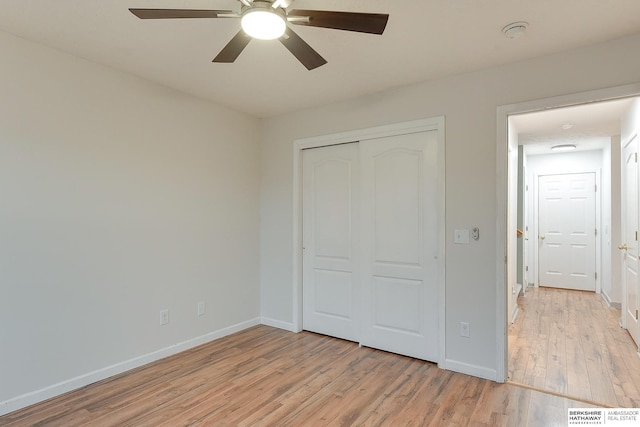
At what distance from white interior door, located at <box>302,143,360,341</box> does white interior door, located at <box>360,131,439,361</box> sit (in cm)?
16

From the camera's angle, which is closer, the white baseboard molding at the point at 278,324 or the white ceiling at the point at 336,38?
the white ceiling at the point at 336,38

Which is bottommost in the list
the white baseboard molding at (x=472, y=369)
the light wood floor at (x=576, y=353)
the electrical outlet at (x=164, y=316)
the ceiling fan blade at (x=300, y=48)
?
the light wood floor at (x=576, y=353)

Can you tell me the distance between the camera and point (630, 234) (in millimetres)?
3717

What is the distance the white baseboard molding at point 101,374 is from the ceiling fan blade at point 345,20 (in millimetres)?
2889

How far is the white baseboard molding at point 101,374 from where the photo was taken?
2.35 meters

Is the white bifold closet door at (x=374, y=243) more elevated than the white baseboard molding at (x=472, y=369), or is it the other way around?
the white bifold closet door at (x=374, y=243)

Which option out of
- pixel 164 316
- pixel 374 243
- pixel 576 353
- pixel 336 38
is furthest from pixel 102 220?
pixel 576 353

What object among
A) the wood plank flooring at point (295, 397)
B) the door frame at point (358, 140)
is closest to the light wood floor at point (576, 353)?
the wood plank flooring at point (295, 397)

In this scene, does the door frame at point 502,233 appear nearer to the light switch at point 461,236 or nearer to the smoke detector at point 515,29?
the light switch at point 461,236

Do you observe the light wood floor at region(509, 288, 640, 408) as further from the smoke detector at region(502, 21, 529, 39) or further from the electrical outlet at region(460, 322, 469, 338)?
the smoke detector at region(502, 21, 529, 39)

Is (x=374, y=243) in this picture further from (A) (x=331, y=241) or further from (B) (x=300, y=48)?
(B) (x=300, y=48)

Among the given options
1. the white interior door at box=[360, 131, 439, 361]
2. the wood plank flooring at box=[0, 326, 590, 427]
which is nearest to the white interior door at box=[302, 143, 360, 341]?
the white interior door at box=[360, 131, 439, 361]

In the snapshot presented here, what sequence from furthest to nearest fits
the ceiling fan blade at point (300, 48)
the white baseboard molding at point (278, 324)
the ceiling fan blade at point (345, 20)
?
the white baseboard molding at point (278, 324) → the ceiling fan blade at point (300, 48) → the ceiling fan blade at point (345, 20)

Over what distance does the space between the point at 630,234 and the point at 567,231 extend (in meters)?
2.82
